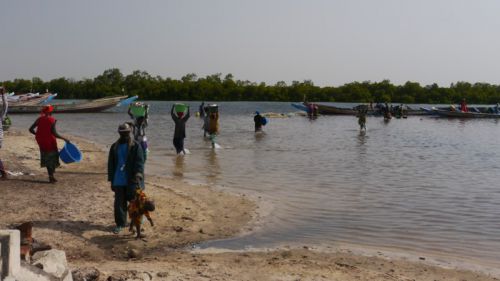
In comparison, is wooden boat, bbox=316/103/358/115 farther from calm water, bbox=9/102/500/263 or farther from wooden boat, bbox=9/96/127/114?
calm water, bbox=9/102/500/263

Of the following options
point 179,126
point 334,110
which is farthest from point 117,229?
point 334,110

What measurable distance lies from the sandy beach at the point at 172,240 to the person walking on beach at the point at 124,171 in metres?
0.35

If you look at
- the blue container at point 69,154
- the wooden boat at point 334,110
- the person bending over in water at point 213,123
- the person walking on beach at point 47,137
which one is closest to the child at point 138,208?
the person walking on beach at point 47,137

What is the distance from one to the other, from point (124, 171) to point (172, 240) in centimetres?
110

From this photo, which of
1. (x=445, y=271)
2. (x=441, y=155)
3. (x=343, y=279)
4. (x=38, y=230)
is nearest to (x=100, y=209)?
(x=38, y=230)

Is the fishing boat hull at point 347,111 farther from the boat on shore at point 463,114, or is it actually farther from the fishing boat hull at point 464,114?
the fishing boat hull at point 464,114

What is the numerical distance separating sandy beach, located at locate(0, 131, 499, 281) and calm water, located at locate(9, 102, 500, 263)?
23.6 inches

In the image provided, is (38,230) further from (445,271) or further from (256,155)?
(256,155)

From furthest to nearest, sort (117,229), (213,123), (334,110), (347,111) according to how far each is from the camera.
A: (334,110), (347,111), (213,123), (117,229)

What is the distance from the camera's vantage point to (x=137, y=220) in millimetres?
7250

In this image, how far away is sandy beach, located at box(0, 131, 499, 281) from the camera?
19.7 ft

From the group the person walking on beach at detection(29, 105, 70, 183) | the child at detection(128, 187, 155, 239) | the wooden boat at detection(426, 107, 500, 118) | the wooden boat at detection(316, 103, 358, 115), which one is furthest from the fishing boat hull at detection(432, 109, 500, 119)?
the child at detection(128, 187, 155, 239)

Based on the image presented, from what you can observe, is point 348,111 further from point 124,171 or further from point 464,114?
point 124,171

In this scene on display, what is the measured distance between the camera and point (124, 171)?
7.42 metres
